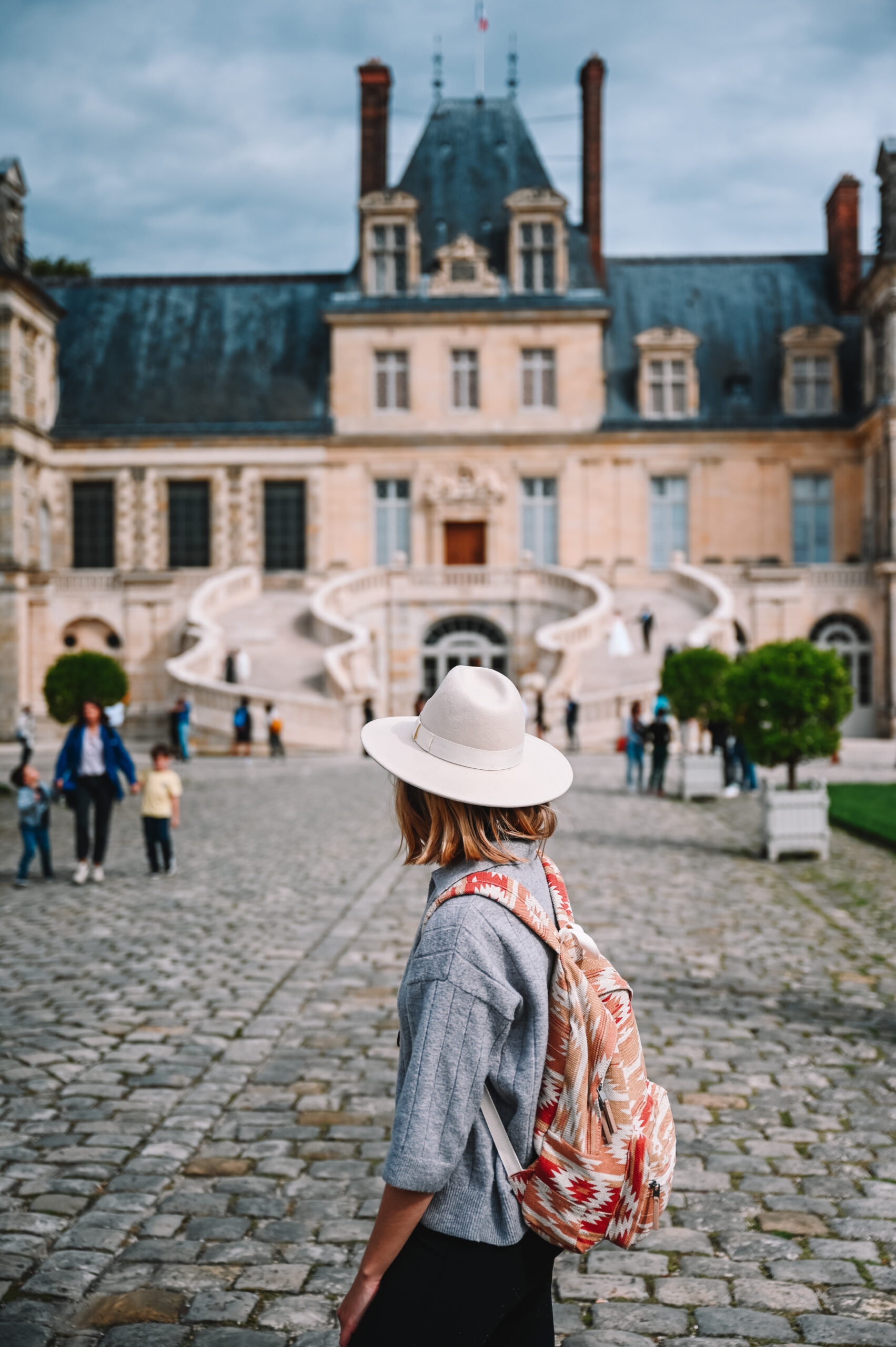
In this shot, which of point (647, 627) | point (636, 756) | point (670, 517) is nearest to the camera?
point (636, 756)

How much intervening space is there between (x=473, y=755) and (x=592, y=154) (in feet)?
130

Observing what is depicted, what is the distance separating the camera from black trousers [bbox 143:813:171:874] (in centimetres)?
1035

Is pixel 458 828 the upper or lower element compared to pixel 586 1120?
upper

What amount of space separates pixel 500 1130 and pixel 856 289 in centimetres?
3961

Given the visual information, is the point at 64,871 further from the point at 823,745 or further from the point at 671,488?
the point at 671,488

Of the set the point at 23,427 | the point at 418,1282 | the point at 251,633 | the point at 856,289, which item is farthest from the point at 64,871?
the point at 856,289

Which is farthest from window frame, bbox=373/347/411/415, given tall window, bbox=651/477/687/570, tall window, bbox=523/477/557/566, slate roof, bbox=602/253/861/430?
tall window, bbox=651/477/687/570

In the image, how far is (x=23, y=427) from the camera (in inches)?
1320

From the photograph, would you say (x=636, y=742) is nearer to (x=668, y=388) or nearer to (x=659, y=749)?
(x=659, y=749)

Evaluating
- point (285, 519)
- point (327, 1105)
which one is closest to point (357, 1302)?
point (327, 1105)

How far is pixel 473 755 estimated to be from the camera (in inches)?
86.6

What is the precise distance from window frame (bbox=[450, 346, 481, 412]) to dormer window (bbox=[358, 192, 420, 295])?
2520mm

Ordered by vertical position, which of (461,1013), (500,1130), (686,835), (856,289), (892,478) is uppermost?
(856,289)

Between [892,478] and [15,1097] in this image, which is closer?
[15,1097]
